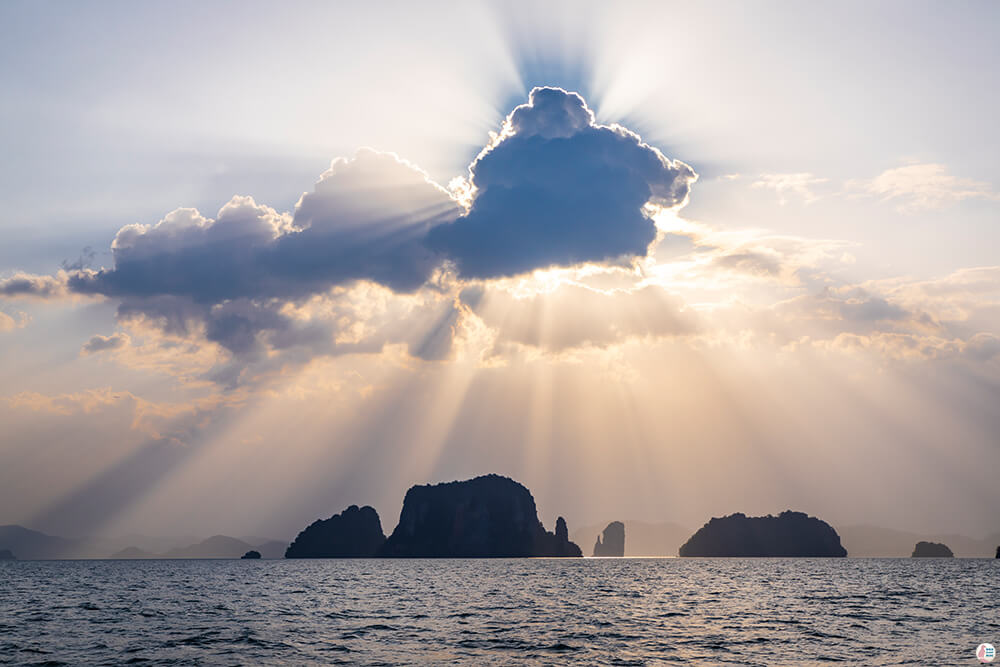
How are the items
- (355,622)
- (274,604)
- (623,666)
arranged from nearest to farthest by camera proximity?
(623,666), (355,622), (274,604)

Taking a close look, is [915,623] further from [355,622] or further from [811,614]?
[355,622]

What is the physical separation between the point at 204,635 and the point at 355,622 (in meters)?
13.4

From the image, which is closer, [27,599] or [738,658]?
[738,658]

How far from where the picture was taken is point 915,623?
210 feet

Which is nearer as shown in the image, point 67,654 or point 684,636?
point 67,654

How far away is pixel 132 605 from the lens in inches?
3511

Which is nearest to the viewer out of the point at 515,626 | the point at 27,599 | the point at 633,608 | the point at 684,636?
the point at 684,636

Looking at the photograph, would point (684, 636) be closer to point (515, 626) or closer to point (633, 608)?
point (515, 626)

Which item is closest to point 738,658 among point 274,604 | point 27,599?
point 274,604

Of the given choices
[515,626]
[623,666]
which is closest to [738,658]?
[623,666]

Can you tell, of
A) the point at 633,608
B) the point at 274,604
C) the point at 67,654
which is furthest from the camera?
the point at 274,604

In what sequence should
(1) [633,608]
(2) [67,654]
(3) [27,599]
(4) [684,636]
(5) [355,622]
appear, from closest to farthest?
(2) [67,654], (4) [684,636], (5) [355,622], (1) [633,608], (3) [27,599]

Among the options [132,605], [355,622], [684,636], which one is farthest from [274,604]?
[684,636]

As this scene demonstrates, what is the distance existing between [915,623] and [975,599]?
128 ft
